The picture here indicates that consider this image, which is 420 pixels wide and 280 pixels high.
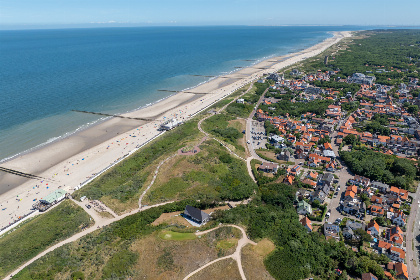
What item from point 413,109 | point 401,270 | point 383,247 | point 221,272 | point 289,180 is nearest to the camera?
point 221,272

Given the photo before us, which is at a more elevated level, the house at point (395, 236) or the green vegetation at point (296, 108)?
the green vegetation at point (296, 108)

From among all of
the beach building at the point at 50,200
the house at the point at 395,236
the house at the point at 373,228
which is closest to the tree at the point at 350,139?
the house at the point at 373,228

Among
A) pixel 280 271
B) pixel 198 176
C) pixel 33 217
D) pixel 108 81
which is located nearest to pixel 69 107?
pixel 108 81

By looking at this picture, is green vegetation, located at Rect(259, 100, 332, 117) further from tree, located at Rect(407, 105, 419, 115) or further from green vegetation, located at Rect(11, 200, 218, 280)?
green vegetation, located at Rect(11, 200, 218, 280)

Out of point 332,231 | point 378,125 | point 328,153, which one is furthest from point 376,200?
point 378,125

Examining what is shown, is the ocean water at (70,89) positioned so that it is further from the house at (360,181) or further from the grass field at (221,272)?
the house at (360,181)

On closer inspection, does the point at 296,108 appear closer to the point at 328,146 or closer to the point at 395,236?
the point at 328,146

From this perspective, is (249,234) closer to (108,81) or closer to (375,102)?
(375,102)

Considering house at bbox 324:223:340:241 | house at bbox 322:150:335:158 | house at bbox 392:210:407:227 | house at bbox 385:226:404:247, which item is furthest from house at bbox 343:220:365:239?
house at bbox 322:150:335:158
